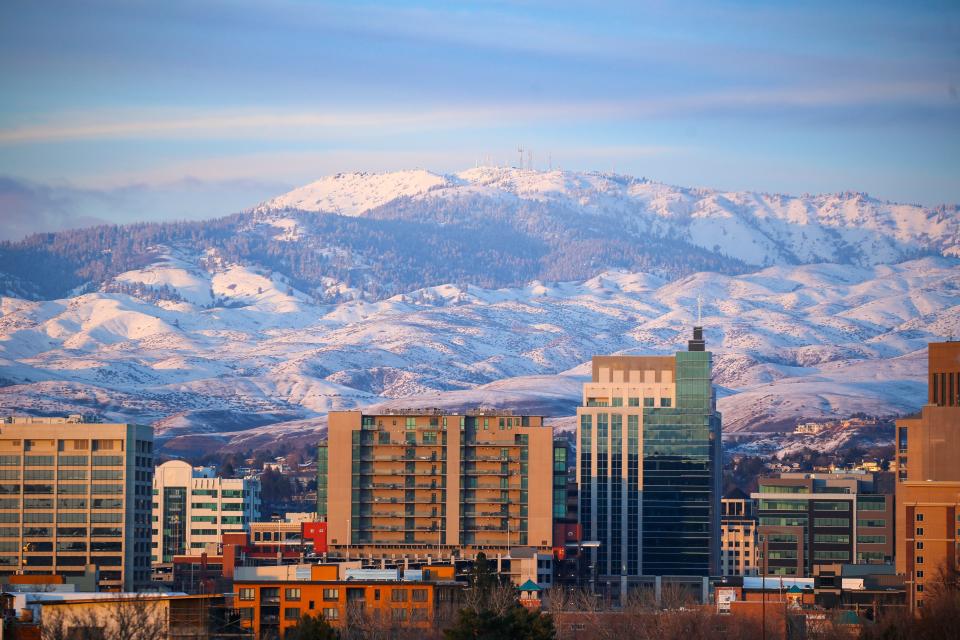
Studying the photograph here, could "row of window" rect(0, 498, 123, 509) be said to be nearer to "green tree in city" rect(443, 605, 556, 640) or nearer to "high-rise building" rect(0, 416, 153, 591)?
"high-rise building" rect(0, 416, 153, 591)

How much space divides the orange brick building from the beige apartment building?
136 feet

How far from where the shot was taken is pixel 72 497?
187000mm

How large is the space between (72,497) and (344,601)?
4610 cm

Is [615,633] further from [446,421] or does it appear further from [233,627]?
[446,421]

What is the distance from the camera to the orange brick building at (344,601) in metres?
143

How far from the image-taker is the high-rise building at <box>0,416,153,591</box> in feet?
608

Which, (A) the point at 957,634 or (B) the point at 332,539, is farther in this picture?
(B) the point at 332,539

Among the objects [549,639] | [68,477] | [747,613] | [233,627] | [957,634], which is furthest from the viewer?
[68,477]

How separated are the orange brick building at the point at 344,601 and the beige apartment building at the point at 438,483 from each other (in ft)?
136

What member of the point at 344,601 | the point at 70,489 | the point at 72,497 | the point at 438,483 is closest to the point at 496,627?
the point at 344,601

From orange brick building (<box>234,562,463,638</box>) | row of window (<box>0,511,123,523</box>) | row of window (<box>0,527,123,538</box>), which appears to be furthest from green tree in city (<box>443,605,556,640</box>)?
row of window (<box>0,511,123,523</box>)

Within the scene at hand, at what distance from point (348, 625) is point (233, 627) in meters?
7.33

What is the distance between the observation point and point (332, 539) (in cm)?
19625

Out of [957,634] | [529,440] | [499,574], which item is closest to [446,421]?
[529,440]
